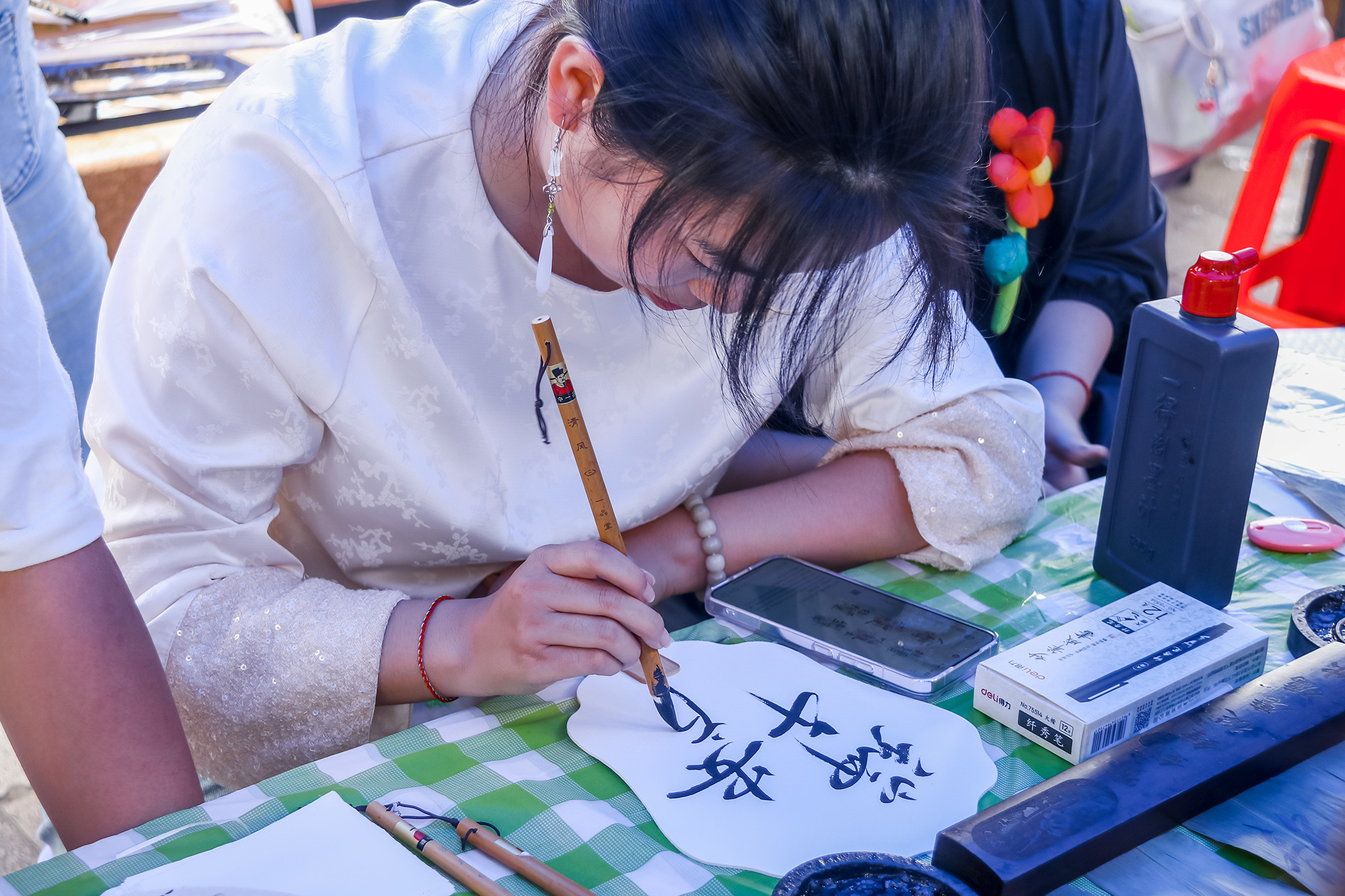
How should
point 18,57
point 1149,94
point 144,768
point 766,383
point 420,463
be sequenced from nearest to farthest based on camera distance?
point 144,768 < point 420,463 < point 766,383 < point 18,57 < point 1149,94

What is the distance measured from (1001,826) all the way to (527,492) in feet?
1.77

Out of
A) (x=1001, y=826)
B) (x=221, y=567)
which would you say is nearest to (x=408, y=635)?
(x=221, y=567)

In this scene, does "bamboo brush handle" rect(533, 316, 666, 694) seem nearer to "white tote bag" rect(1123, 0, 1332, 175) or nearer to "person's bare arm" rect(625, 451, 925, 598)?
"person's bare arm" rect(625, 451, 925, 598)

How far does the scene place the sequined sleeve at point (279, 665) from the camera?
33.1 inches

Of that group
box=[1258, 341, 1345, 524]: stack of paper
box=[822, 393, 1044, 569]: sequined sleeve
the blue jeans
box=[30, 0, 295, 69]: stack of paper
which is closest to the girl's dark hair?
box=[822, 393, 1044, 569]: sequined sleeve

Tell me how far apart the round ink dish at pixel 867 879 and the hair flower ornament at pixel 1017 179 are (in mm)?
928

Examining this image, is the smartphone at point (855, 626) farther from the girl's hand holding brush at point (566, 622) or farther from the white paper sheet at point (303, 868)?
the white paper sheet at point (303, 868)

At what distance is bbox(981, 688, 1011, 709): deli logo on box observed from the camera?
0.79 metres

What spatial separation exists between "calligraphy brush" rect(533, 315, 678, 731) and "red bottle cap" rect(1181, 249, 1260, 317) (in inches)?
18.5

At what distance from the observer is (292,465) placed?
968mm

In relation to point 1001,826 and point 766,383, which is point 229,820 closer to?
point 1001,826

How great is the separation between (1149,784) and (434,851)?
435 mm

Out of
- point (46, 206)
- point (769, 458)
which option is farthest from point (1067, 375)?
point (46, 206)

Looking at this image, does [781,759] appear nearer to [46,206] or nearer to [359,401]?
[359,401]
